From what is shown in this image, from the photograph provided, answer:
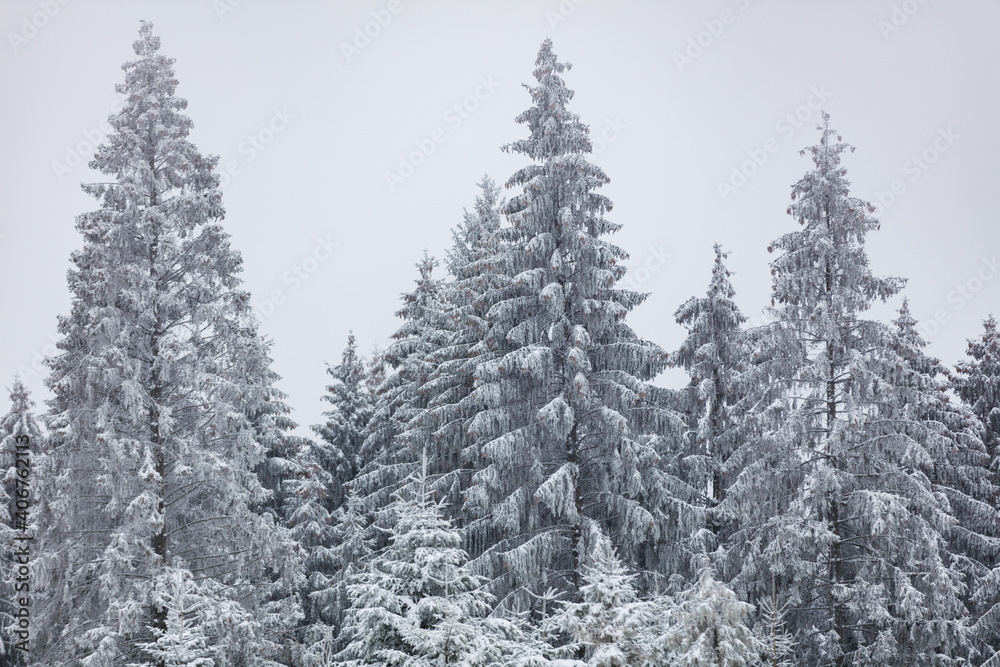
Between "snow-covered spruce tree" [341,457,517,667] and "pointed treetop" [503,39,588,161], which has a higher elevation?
"pointed treetop" [503,39,588,161]

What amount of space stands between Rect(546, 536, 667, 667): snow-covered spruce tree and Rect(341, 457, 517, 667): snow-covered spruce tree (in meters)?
1.14

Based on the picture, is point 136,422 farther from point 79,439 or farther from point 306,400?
point 306,400

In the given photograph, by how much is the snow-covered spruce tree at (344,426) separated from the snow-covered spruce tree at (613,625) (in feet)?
57.4

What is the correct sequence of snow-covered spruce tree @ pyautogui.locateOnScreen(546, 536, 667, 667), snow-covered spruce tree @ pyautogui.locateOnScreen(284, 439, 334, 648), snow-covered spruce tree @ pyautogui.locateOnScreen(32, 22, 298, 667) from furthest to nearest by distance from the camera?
snow-covered spruce tree @ pyautogui.locateOnScreen(284, 439, 334, 648) < snow-covered spruce tree @ pyautogui.locateOnScreen(32, 22, 298, 667) < snow-covered spruce tree @ pyautogui.locateOnScreen(546, 536, 667, 667)

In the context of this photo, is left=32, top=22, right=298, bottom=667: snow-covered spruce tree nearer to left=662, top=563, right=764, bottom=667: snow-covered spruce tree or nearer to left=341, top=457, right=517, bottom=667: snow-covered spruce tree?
left=341, top=457, right=517, bottom=667: snow-covered spruce tree

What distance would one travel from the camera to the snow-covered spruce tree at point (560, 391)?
54.4 ft

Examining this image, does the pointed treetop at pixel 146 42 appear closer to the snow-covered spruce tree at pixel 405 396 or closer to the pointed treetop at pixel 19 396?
the snow-covered spruce tree at pixel 405 396

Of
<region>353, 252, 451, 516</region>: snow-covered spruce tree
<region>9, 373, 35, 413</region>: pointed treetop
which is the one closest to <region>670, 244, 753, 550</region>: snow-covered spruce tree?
<region>353, 252, 451, 516</region>: snow-covered spruce tree

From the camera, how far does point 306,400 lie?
154500mm

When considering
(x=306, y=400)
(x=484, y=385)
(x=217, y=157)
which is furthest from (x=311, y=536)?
(x=306, y=400)

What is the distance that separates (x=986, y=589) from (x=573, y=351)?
41.2 feet

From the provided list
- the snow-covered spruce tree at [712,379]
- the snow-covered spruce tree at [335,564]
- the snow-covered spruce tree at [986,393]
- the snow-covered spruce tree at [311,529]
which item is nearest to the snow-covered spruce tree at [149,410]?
the snow-covered spruce tree at [311,529]

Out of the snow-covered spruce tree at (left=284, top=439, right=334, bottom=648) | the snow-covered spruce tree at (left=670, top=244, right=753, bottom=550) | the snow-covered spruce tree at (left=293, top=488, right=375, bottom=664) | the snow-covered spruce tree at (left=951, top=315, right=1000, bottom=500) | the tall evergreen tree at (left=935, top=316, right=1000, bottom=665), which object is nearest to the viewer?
the tall evergreen tree at (left=935, top=316, right=1000, bottom=665)

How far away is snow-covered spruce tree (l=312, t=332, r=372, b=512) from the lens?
2784 cm
